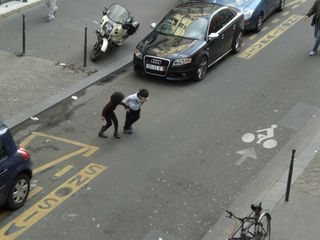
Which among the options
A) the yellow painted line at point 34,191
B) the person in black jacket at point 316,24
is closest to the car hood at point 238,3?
the person in black jacket at point 316,24

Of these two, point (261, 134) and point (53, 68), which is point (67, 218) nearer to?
point (261, 134)

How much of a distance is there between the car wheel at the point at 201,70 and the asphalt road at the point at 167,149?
198 mm

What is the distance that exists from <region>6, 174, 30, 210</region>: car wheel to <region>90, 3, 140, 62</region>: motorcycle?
22.9 ft

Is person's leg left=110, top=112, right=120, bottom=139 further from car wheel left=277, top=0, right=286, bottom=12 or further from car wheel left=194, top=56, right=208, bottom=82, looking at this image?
car wheel left=277, top=0, right=286, bottom=12

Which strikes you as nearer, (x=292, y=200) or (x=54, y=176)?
(x=292, y=200)

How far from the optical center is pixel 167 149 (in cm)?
1198

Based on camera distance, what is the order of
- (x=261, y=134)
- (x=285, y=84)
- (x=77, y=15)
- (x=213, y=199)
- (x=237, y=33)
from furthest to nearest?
(x=77, y=15) < (x=237, y=33) < (x=285, y=84) < (x=261, y=134) < (x=213, y=199)

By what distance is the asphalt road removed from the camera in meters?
9.59

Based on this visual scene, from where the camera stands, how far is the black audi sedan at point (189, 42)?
15156 mm

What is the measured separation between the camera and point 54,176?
1082cm

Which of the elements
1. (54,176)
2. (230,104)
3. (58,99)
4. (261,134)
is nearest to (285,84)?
(230,104)

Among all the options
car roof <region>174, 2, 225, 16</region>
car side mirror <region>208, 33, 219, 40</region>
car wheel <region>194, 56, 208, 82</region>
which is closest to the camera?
car wheel <region>194, 56, 208, 82</region>

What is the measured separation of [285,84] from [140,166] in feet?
18.7

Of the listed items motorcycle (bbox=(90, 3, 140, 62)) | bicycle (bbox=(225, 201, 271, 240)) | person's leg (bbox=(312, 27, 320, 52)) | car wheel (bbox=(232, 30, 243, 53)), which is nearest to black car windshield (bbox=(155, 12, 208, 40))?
motorcycle (bbox=(90, 3, 140, 62))
